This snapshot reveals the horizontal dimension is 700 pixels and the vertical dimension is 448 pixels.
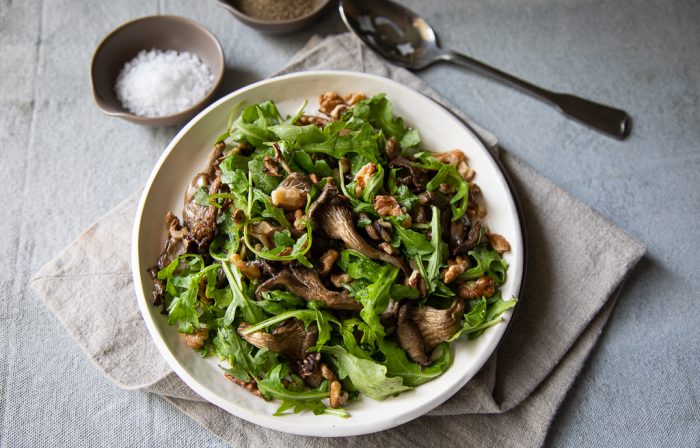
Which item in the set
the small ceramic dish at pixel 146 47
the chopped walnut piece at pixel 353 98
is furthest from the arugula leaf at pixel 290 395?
the small ceramic dish at pixel 146 47

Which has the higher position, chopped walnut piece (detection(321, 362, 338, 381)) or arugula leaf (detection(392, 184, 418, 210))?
arugula leaf (detection(392, 184, 418, 210))

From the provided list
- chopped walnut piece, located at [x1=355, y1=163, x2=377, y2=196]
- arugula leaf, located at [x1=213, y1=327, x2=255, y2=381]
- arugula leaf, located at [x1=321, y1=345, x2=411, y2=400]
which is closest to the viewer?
arugula leaf, located at [x1=321, y1=345, x2=411, y2=400]

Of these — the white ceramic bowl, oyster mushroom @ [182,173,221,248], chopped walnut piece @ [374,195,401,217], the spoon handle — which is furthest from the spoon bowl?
oyster mushroom @ [182,173,221,248]

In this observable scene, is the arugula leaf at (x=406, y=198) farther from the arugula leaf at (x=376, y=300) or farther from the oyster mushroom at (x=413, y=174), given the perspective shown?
the arugula leaf at (x=376, y=300)

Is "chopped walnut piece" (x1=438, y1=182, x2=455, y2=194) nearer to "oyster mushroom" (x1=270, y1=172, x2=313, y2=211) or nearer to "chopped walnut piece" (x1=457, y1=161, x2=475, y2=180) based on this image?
"chopped walnut piece" (x1=457, y1=161, x2=475, y2=180)

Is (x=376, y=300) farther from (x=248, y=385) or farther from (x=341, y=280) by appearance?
(x=248, y=385)

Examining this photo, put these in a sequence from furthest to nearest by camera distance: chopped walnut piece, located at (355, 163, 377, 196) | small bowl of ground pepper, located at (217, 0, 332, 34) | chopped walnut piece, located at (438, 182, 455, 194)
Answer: small bowl of ground pepper, located at (217, 0, 332, 34) < chopped walnut piece, located at (438, 182, 455, 194) < chopped walnut piece, located at (355, 163, 377, 196)

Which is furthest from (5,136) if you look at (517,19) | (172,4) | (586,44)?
(586,44)
